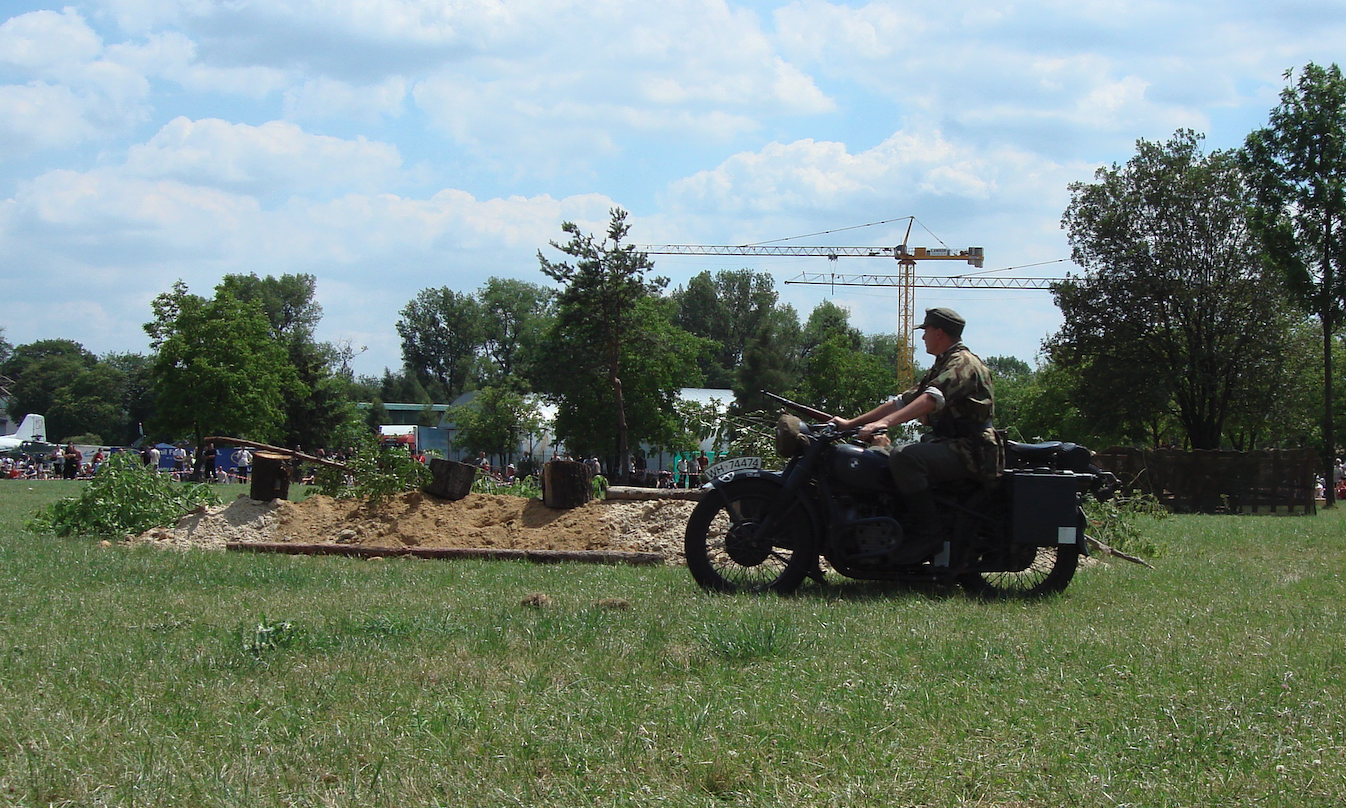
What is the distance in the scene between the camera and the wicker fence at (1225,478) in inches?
966

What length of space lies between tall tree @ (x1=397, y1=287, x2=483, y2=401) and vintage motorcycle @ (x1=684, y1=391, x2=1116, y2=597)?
11944 cm

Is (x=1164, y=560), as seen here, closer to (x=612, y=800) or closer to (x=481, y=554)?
(x=481, y=554)

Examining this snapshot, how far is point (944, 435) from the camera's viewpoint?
7078 mm

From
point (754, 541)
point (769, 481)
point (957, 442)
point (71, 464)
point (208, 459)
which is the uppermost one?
point (957, 442)

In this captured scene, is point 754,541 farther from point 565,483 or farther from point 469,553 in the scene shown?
point 565,483

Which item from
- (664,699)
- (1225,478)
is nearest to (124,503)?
(664,699)

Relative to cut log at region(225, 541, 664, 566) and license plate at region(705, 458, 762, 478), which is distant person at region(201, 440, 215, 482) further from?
license plate at region(705, 458, 762, 478)

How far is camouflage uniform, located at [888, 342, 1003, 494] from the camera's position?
22.5 ft

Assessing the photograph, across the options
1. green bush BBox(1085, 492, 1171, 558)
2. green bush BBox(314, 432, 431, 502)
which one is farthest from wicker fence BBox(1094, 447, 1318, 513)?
green bush BBox(314, 432, 431, 502)

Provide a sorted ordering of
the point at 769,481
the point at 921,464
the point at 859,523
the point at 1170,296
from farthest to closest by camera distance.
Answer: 1. the point at 1170,296
2. the point at 769,481
3. the point at 859,523
4. the point at 921,464

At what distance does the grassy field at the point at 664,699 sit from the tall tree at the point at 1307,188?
18.3m

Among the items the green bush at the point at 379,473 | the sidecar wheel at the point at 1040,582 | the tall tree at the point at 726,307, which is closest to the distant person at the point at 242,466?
the green bush at the point at 379,473

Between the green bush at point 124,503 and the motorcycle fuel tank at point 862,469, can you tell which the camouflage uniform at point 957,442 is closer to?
the motorcycle fuel tank at point 862,469

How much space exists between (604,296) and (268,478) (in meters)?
33.1
